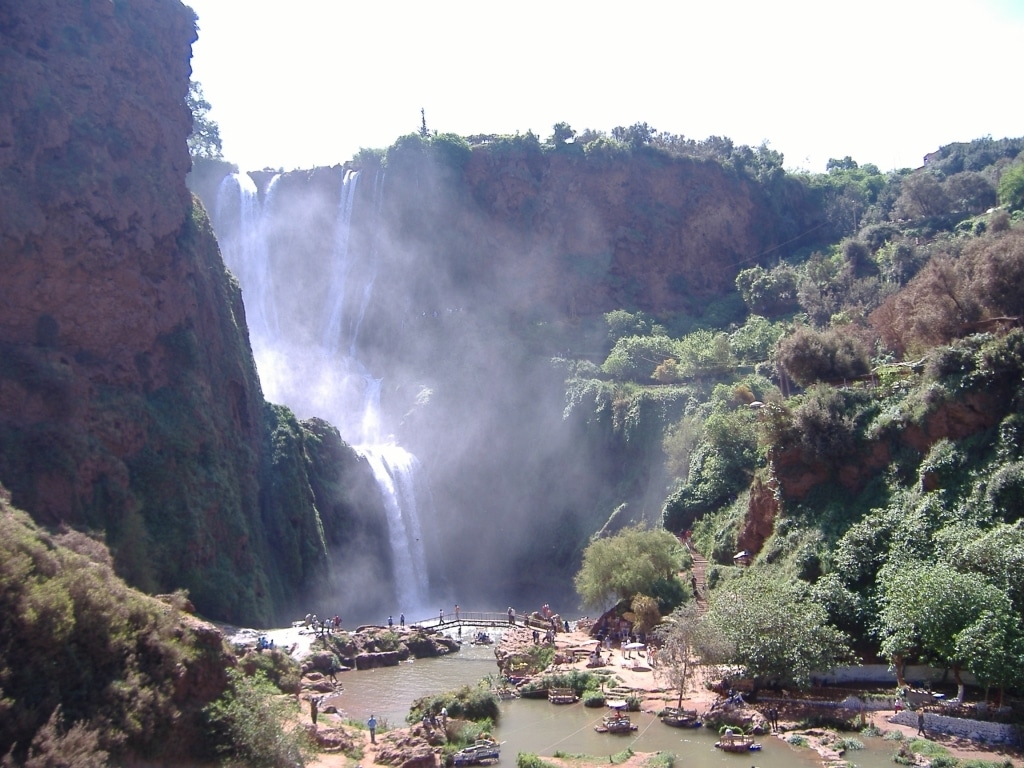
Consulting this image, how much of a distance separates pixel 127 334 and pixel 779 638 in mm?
28877

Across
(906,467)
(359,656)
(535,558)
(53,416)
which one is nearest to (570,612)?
(535,558)

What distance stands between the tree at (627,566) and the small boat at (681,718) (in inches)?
453

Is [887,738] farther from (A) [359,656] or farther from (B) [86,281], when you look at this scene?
(B) [86,281]

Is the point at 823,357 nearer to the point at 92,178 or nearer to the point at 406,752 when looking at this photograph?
the point at 406,752

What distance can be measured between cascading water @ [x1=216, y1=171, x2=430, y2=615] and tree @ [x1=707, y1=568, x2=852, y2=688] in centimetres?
3521

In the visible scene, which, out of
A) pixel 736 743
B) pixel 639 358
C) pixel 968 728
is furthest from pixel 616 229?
pixel 968 728

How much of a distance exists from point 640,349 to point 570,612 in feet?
67.6

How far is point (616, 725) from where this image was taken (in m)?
24.0

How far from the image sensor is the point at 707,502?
142ft

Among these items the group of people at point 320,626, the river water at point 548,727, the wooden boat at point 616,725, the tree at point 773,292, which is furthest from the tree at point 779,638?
the tree at point 773,292

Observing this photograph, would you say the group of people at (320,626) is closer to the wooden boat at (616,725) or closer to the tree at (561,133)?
the wooden boat at (616,725)

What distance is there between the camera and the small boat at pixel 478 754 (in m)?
21.8

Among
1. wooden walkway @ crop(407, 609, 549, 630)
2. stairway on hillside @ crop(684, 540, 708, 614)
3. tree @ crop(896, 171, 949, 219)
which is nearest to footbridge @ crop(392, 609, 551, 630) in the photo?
wooden walkway @ crop(407, 609, 549, 630)

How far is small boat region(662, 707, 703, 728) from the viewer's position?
78.3 feet
